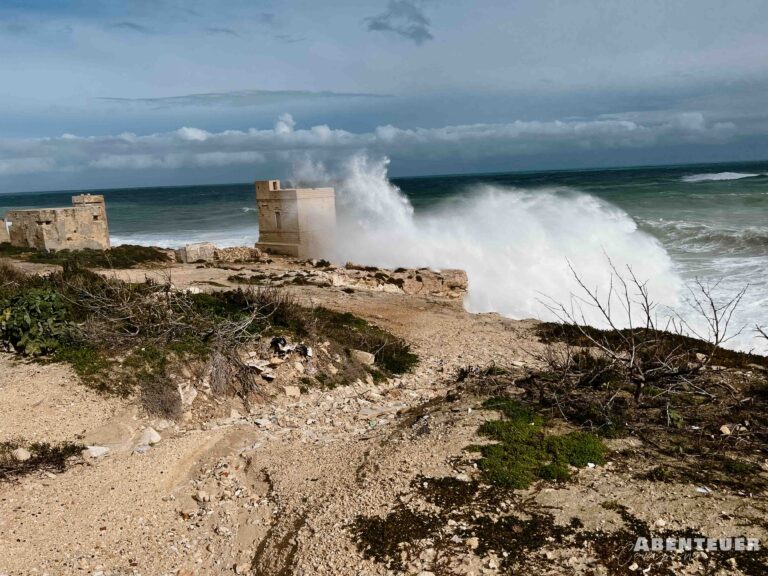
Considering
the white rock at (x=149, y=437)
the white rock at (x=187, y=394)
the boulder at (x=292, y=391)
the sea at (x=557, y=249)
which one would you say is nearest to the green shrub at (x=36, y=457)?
the white rock at (x=149, y=437)

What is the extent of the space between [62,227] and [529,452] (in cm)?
1906

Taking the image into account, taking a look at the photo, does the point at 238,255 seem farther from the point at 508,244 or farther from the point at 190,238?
the point at 190,238

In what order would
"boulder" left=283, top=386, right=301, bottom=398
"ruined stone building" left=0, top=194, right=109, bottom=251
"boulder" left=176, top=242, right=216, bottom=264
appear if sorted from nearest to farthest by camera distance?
Answer: "boulder" left=283, top=386, right=301, bottom=398 → "ruined stone building" left=0, top=194, right=109, bottom=251 → "boulder" left=176, top=242, right=216, bottom=264

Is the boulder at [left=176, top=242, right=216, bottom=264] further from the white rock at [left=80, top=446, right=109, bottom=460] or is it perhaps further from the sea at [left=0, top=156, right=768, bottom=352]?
the white rock at [left=80, top=446, right=109, bottom=460]

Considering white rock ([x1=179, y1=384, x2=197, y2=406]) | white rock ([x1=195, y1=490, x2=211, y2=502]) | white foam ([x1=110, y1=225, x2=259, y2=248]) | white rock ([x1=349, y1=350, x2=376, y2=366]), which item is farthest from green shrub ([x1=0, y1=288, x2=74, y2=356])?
white foam ([x1=110, y1=225, x2=259, y2=248])

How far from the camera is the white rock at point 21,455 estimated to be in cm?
504

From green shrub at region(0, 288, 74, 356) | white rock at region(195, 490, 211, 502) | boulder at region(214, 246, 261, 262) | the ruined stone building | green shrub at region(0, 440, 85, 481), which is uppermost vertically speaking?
the ruined stone building

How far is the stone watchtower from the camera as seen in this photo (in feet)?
67.0

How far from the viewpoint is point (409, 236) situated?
76.3ft

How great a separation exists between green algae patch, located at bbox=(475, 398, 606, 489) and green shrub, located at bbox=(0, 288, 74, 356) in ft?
16.2

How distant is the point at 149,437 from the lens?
5.67 meters

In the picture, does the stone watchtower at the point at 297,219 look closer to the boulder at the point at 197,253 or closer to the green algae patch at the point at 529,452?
the boulder at the point at 197,253

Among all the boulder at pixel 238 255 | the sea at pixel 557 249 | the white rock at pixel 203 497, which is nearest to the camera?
the white rock at pixel 203 497

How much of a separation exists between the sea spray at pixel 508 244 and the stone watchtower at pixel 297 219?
89cm
